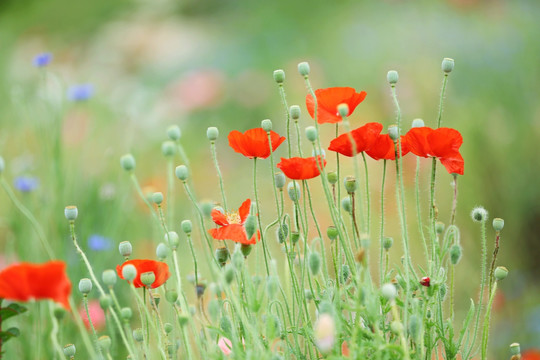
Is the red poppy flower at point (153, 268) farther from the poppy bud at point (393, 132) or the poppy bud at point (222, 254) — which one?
the poppy bud at point (393, 132)

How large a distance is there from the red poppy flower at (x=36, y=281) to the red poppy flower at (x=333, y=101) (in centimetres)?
37

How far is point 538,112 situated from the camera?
2352 mm

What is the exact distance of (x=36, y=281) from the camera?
0.61m

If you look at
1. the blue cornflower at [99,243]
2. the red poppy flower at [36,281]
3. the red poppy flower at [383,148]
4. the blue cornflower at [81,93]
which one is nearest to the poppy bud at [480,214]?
the red poppy flower at [383,148]

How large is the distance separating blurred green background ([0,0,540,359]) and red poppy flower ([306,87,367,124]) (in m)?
0.80

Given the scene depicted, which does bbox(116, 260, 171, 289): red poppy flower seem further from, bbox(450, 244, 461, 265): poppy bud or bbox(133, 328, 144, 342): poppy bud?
bbox(450, 244, 461, 265): poppy bud

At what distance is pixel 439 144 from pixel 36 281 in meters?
0.46

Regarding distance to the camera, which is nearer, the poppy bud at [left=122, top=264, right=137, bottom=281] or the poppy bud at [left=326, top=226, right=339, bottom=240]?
the poppy bud at [left=122, top=264, right=137, bottom=281]

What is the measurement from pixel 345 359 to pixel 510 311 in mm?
1388

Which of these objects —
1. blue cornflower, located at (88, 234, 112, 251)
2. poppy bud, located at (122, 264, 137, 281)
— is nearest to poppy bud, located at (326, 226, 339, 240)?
poppy bud, located at (122, 264, 137, 281)

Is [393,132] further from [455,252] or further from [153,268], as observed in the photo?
[153,268]

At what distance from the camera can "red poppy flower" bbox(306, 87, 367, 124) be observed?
82 centimetres

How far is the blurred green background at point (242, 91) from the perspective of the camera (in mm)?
1865

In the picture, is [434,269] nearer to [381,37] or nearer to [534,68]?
[534,68]
